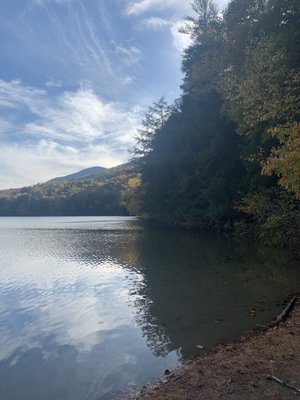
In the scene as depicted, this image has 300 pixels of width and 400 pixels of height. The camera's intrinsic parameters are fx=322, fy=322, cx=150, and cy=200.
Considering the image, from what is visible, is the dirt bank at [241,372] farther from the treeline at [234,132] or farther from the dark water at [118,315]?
the treeline at [234,132]

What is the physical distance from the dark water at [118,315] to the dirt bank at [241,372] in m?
0.68

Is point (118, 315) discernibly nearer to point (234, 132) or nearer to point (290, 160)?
point (290, 160)

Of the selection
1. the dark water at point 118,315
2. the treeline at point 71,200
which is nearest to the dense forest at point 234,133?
the dark water at point 118,315

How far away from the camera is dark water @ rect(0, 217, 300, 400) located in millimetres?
5906

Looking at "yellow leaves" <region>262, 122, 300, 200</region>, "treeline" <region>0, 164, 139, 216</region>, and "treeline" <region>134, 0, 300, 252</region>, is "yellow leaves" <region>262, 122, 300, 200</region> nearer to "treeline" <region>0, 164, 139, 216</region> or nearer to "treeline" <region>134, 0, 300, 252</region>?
"treeline" <region>134, 0, 300, 252</region>

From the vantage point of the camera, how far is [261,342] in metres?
5.98

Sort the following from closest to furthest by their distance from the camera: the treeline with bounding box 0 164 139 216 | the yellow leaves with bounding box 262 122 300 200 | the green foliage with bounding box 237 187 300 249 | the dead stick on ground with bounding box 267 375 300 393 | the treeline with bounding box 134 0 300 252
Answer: the dead stick on ground with bounding box 267 375 300 393
the yellow leaves with bounding box 262 122 300 200
the treeline with bounding box 134 0 300 252
the green foliage with bounding box 237 187 300 249
the treeline with bounding box 0 164 139 216

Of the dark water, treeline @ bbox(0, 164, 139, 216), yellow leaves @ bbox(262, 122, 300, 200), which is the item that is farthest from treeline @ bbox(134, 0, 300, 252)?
treeline @ bbox(0, 164, 139, 216)

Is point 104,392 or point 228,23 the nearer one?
point 104,392

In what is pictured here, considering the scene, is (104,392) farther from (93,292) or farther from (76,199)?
(76,199)

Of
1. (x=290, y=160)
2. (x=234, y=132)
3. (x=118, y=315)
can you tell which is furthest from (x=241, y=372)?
(x=234, y=132)

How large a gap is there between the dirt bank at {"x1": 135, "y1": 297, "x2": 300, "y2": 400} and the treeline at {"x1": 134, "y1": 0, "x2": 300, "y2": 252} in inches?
141

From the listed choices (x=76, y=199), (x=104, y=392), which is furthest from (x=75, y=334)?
(x=76, y=199)

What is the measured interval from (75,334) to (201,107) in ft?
121
